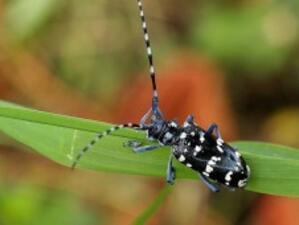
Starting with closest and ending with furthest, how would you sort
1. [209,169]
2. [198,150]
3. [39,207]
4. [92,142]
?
[92,142] → [209,169] → [198,150] → [39,207]

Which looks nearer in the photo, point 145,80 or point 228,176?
point 228,176

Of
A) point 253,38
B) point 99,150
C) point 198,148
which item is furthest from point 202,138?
point 253,38

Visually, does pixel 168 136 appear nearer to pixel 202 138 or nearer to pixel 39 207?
pixel 202 138

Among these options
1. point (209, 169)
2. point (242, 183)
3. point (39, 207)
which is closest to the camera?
point (242, 183)

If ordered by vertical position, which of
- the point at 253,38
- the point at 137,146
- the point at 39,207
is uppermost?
the point at 137,146

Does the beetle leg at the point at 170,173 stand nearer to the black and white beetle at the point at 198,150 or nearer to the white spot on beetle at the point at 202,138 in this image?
the black and white beetle at the point at 198,150

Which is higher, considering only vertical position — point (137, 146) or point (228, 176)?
point (137, 146)

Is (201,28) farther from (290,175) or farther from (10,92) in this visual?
(290,175)

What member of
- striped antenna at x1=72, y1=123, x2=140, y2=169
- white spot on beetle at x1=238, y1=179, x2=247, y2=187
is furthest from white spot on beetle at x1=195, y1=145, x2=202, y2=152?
striped antenna at x1=72, y1=123, x2=140, y2=169

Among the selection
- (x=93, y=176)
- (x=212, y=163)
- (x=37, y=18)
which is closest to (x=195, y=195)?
(x=93, y=176)
